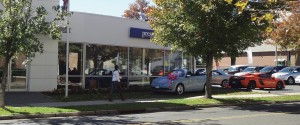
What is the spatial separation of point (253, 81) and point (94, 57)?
11501 millimetres

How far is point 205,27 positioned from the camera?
62.6ft

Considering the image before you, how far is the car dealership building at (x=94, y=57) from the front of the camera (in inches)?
883

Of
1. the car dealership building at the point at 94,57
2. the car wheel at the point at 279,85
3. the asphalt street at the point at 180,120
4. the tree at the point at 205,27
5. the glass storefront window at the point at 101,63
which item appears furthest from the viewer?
the car wheel at the point at 279,85

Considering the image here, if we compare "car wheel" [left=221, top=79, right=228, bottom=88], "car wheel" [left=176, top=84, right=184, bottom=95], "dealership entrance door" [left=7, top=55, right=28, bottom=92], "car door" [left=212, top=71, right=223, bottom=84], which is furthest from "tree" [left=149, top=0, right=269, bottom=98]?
"car door" [left=212, top=71, right=223, bottom=84]

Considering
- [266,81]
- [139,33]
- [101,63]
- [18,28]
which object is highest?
[139,33]

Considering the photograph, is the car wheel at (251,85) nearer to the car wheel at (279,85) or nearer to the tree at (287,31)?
the car wheel at (279,85)

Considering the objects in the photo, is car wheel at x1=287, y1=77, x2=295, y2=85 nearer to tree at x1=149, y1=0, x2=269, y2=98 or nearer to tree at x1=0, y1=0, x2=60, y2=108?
tree at x1=149, y1=0, x2=269, y2=98

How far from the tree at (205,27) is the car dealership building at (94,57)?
18.3 ft

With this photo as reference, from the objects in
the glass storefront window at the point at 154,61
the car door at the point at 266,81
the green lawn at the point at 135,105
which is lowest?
the green lawn at the point at 135,105

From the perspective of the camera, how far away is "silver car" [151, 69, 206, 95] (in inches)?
935

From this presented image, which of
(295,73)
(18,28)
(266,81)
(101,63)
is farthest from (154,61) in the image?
(295,73)

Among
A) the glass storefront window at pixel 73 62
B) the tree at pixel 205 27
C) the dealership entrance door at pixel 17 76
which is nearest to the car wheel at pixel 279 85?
the tree at pixel 205 27

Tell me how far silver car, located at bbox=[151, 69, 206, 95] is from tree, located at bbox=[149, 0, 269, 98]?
345 centimetres

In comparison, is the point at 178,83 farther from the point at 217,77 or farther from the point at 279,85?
the point at 279,85
